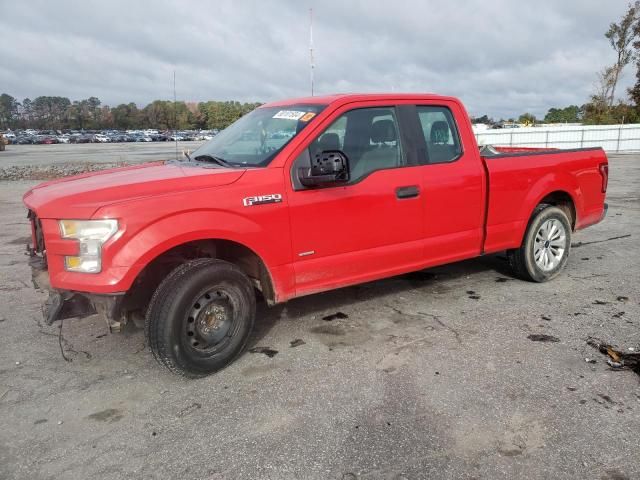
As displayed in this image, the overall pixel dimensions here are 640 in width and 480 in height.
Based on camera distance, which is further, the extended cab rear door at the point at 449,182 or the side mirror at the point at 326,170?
the extended cab rear door at the point at 449,182

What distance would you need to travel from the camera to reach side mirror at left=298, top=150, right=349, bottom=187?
351 centimetres

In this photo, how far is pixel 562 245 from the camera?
5.45 m

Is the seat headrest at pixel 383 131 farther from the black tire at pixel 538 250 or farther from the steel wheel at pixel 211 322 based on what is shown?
the black tire at pixel 538 250

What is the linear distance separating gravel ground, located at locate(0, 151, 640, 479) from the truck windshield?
146 centimetres

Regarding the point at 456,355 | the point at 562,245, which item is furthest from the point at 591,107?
the point at 456,355

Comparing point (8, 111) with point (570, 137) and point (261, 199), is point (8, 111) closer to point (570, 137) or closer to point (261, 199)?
point (570, 137)

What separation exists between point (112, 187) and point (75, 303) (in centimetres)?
80

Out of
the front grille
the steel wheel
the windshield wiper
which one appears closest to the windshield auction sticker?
the windshield wiper

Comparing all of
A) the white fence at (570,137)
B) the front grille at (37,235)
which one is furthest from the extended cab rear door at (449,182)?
the white fence at (570,137)

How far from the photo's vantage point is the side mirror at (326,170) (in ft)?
11.5

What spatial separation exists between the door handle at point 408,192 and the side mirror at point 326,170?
60 centimetres

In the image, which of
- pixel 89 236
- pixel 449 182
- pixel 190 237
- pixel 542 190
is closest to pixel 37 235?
pixel 89 236

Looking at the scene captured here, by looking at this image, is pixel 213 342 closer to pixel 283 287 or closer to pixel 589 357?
pixel 283 287

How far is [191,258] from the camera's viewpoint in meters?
3.72
